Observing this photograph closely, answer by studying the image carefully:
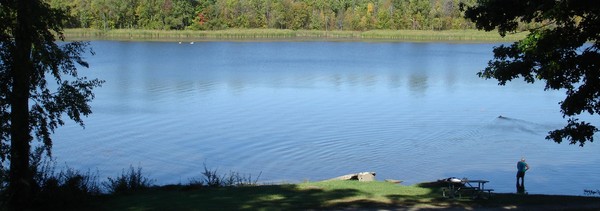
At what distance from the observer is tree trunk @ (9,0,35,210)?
41.9ft

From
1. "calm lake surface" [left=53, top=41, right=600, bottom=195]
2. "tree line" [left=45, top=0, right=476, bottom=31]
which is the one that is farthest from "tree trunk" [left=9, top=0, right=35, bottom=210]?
"tree line" [left=45, top=0, right=476, bottom=31]

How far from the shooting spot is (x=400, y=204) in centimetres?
1226

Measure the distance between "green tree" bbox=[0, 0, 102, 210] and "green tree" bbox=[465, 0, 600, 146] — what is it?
25.1 feet

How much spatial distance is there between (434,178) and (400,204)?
8.10 metres

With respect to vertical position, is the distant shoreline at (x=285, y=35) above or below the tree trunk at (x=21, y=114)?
below

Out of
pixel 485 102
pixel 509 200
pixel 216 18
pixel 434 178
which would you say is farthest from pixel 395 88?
pixel 216 18

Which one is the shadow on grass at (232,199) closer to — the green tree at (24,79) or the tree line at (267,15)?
the green tree at (24,79)

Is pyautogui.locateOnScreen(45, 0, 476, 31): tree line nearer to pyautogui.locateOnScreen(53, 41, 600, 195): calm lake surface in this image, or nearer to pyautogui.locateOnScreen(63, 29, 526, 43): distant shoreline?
pyautogui.locateOnScreen(63, 29, 526, 43): distant shoreline

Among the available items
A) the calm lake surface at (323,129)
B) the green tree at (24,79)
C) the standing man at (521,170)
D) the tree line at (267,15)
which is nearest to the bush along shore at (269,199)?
the green tree at (24,79)

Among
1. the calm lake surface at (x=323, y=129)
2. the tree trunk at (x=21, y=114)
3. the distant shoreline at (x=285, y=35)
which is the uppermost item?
the tree trunk at (x=21, y=114)

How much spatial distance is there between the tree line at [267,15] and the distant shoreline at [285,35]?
126 inches

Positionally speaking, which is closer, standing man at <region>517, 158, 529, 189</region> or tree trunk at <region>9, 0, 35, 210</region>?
tree trunk at <region>9, 0, 35, 210</region>

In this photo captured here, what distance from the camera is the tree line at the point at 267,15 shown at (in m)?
109

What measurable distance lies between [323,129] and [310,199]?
46.1 ft
